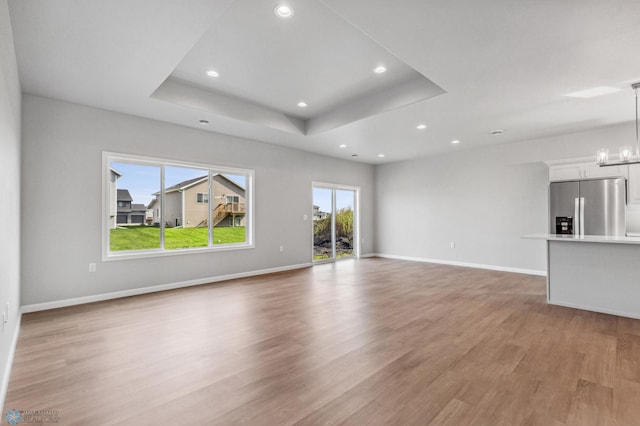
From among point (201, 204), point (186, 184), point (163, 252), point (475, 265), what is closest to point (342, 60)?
point (186, 184)

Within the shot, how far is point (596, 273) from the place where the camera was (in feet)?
12.5

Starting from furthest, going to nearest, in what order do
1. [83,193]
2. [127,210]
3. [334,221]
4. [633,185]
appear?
1. [334,221]
2. [633,185]
3. [127,210]
4. [83,193]

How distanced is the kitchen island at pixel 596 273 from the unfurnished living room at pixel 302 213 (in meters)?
0.02

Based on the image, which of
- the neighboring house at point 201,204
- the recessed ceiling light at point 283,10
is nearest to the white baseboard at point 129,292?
the neighboring house at point 201,204

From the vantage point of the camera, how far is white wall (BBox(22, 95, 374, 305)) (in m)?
3.86

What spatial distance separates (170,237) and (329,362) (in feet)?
12.8

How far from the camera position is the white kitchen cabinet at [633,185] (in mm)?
4859

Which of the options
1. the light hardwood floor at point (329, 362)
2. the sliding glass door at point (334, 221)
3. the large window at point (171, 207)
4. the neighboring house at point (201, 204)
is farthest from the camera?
the sliding glass door at point (334, 221)

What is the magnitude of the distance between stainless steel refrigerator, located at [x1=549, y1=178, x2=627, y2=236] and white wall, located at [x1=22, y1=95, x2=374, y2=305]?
5.73 m

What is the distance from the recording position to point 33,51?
286 centimetres

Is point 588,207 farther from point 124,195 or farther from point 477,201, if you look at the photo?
point 124,195

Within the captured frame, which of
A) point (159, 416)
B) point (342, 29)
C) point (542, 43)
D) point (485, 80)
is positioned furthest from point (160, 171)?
point (542, 43)

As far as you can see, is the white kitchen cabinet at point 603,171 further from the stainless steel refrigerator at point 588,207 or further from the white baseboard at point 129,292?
the white baseboard at point 129,292

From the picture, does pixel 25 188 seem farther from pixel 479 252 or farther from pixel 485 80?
pixel 479 252
